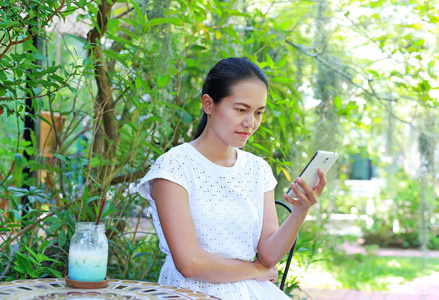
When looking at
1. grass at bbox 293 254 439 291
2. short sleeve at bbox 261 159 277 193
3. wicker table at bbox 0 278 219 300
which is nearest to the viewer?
wicker table at bbox 0 278 219 300

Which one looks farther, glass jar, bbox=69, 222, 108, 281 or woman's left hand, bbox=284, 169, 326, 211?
woman's left hand, bbox=284, 169, 326, 211

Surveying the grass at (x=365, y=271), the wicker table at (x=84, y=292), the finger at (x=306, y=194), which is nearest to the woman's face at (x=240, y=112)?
the finger at (x=306, y=194)

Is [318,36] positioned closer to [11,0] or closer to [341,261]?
[11,0]

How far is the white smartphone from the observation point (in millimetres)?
1438

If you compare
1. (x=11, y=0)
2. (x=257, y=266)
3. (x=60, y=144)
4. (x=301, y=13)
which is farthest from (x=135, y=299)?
(x=301, y=13)

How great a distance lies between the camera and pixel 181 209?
57.1 inches

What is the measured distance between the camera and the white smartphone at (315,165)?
4.72 feet

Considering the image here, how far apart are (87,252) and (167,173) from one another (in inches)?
16.0

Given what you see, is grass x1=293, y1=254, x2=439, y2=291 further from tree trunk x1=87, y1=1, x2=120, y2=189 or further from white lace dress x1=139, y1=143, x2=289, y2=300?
white lace dress x1=139, y1=143, x2=289, y2=300

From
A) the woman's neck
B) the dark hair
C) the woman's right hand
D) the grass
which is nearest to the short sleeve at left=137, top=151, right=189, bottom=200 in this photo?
the woman's neck

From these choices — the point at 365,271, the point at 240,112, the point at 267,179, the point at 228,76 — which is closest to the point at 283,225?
the point at 267,179

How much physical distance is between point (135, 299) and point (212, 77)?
762 millimetres

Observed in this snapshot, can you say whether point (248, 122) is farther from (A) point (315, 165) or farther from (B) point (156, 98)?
(B) point (156, 98)

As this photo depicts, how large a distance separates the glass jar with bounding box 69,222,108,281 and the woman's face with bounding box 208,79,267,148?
534 mm
